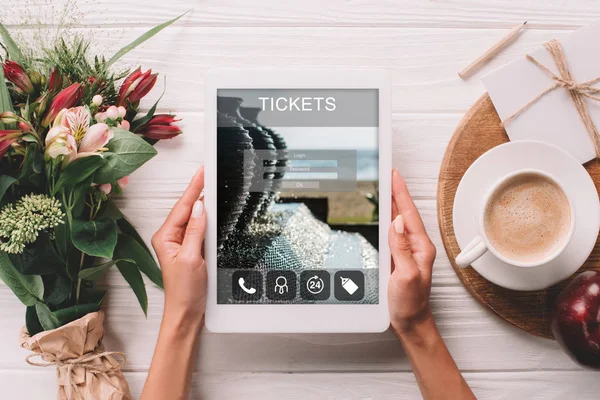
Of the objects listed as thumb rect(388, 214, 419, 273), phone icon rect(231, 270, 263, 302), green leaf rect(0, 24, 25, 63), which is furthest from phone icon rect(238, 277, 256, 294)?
green leaf rect(0, 24, 25, 63)

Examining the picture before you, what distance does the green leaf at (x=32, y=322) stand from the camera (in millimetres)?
775

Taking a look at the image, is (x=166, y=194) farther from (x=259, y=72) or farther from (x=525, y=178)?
(x=525, y=178)

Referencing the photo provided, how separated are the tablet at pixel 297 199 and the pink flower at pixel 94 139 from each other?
15 centimetres

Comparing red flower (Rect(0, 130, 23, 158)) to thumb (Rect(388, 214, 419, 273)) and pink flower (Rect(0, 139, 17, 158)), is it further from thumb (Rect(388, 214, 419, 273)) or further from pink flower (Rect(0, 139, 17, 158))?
thumb (Rect(388, 214, 419, 273))

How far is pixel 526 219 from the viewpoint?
757 mm

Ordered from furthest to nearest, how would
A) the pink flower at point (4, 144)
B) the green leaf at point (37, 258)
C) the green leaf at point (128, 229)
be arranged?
the green leaf at point (128, 229), the green leaf at point (37, 258), the pink flower at point (4, 144)

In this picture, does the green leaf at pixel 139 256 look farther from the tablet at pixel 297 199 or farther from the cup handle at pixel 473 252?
the cup handle at pixel 473 252

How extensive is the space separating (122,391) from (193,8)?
0.63 m

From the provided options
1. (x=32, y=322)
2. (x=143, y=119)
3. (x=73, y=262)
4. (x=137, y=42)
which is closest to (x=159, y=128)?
(x=143, y=119)

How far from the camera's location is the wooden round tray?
0.82 metres

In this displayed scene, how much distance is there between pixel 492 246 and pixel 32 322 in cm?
70

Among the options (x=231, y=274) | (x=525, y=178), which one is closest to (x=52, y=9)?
(x=231, y=274)

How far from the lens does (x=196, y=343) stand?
0.79 m

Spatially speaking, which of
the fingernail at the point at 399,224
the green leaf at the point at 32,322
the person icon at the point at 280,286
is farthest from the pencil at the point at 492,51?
the green leaf at the point at 32,322
